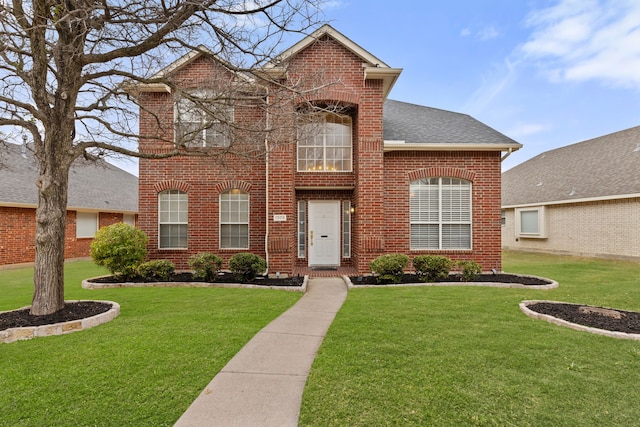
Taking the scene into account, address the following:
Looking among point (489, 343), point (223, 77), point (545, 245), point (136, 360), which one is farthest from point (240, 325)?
point (545, 245)

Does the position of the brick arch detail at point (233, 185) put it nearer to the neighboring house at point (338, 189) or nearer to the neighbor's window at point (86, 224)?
the neighboring house at point (338, 189)

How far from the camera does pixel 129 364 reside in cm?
360

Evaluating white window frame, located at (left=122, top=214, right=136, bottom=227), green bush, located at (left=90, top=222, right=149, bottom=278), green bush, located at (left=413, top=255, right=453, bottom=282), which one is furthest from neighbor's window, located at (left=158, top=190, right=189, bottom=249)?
white window frame, located at (left=122, top=214, right=136, bottom=227)

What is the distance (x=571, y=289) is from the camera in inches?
310

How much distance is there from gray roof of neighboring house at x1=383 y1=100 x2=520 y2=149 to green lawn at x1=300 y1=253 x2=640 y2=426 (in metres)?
6.07

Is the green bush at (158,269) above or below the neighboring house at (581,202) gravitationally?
below

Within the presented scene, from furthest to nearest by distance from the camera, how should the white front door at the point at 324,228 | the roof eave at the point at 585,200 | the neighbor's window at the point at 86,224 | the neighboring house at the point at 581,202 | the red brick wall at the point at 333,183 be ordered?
the neighbor's window at the point at 86,224 < the neighboring house at the point at 581,202 < the roof eave at the point at 585,200 < the white front door at the point at 324,228 < the red brick wall at the point at 333,183

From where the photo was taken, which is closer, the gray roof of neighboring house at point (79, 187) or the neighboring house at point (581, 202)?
the gray roof of neighboring house at point (79, 187)

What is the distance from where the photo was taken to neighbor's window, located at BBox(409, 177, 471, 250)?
10.4m

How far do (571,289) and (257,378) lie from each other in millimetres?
8305

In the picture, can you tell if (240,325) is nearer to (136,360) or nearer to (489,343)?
(136,360)

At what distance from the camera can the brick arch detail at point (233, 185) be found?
1040 cm

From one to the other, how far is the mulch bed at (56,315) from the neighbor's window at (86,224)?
12.0 metres

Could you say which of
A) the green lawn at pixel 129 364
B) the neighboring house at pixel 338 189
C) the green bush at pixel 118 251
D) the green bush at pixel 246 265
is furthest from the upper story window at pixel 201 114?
the green bush at pixel 118 251
